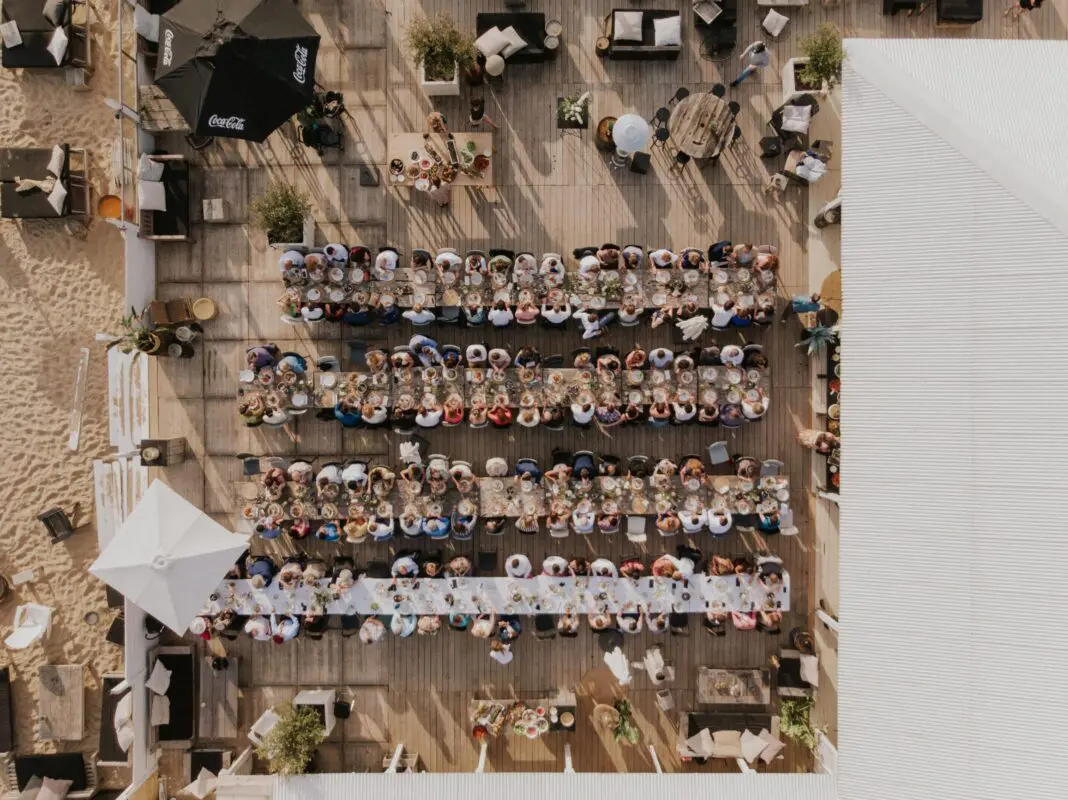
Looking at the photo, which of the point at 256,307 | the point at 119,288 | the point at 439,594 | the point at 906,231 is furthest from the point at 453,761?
the point at 906,231

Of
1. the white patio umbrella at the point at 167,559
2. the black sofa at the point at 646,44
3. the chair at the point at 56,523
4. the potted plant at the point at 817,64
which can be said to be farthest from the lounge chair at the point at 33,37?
the potted plant at the point at 817,64

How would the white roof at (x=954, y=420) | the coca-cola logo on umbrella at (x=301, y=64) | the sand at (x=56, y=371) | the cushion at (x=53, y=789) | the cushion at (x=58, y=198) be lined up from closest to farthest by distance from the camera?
1. the white roof at (x=954, y=420)
2. the coca-cola logo on umbrella at (x=301, y=64)
3. the cushion at (x=58, y=198)
4. the cushion at (x=53, y=789)
5. the sand at (x=56, y=371)

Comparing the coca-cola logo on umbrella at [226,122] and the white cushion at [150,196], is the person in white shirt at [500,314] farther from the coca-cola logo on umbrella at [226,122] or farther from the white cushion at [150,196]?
the white cushion at [150,196]

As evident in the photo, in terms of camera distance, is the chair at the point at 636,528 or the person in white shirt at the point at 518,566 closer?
the person in white shirt at the point at 518,566

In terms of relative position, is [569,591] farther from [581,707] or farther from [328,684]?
[328,684]

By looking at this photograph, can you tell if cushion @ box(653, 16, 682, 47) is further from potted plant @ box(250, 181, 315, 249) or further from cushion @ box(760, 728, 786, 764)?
cushion @ box(760, 728, 786, 764)

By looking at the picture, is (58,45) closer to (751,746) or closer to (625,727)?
(625,727)

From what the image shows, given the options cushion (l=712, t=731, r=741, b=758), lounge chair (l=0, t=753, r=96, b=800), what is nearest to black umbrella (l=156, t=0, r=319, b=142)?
lounge chair (l=0, t=753, r=96, b=800)
